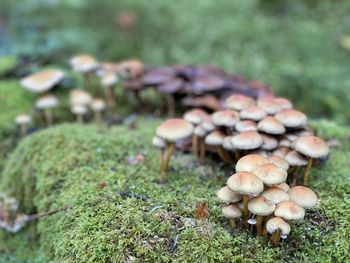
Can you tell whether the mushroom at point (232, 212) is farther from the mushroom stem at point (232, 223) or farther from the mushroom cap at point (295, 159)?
the mushroom cap at point (295, 159)

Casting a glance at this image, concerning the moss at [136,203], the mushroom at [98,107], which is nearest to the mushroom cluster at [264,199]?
the moss at [136,203]

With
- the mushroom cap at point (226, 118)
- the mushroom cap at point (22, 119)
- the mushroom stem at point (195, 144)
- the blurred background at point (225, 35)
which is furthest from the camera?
the blurred background at point (225, 35)

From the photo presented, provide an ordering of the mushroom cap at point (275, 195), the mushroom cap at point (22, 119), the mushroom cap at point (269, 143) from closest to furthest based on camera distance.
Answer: the mushroom cap at point (275, 195) < the mushroom cap at point (269, 143) < the mushroom cap at point (22, 119)

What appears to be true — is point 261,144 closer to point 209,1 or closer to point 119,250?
point 119,250

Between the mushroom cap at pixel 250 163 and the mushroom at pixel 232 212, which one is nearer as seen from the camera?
the mushroom at pixel 232 212

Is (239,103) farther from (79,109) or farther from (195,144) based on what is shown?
(79,109)

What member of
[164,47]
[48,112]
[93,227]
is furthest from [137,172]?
[164,47]

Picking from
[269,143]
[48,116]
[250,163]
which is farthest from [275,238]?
[48,116]
